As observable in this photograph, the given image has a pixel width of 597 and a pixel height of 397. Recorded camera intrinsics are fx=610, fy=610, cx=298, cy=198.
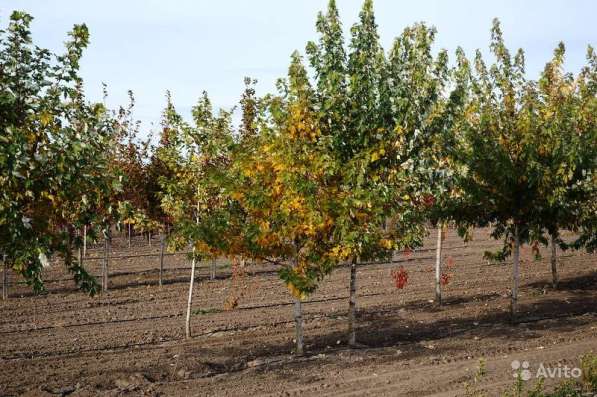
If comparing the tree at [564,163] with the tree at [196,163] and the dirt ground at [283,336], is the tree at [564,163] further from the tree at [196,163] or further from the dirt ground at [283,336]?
the tree at [196,163]

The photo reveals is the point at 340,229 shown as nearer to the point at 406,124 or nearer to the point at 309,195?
the point at 309,195

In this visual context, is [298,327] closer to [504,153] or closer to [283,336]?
[283,336]

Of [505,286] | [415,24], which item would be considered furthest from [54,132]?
[505,286]

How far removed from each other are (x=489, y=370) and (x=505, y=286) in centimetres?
1217

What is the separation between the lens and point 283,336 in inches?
627

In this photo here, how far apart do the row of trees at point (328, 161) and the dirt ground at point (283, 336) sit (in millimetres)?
1628

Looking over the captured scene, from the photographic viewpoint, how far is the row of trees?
336 inches

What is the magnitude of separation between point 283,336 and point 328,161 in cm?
573

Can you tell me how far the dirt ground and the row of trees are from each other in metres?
1.63
